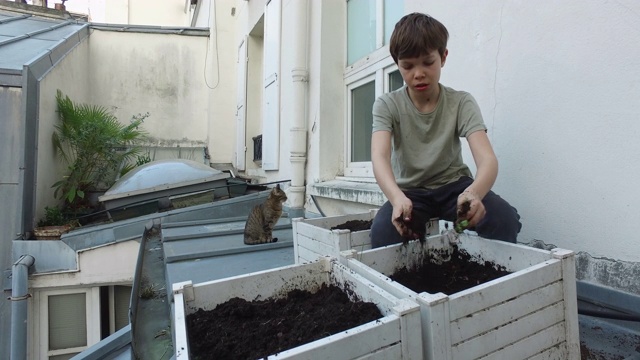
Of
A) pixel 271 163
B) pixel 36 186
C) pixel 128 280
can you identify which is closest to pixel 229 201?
pixel 271 163

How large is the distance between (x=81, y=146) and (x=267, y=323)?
511 cm

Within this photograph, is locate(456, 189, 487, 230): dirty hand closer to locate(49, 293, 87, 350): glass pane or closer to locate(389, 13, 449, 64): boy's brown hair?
locate(389, 13, 449, 64): boy's brown hair

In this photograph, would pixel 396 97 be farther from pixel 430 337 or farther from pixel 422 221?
pixel 430 337

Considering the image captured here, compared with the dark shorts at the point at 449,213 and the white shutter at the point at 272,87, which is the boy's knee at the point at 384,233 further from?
the white shutter at the point at 272,87

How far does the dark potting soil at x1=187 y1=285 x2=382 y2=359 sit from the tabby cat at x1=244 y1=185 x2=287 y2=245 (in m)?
1.83

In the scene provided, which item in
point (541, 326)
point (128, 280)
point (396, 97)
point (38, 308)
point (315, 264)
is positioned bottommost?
point (38, 308)

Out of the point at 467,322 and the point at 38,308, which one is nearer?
the point at 467,322

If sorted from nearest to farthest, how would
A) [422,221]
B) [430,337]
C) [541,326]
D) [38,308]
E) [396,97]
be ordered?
[430,337] → [541,326] → [422,221] → [396,97] → [38,308]

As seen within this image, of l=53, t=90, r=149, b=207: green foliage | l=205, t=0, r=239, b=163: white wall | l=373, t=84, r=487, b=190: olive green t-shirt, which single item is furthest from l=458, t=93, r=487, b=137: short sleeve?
l=205, t=0, r=239, b=163: white wall

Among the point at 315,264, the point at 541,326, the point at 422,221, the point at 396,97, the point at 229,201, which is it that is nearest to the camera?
the point at 541,326

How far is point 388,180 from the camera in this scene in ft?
4.22

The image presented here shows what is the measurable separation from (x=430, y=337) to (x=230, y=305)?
1.80 ft

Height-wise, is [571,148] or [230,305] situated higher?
[571,148]

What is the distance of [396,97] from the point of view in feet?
5.03
